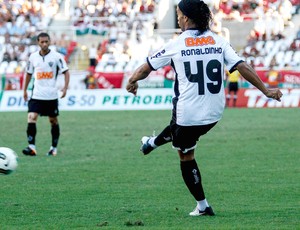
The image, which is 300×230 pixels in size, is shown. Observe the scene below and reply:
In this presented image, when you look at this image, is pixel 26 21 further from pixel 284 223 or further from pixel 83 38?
pixel 284 223

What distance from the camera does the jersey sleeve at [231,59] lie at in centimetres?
935

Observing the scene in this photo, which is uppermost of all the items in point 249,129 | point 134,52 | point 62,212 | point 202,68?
point 202,68

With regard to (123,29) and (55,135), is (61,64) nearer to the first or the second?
(55,135)

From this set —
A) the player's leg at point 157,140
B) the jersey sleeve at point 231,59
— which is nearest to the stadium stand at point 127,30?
the player's leg at point 157,140

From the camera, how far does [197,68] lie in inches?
368

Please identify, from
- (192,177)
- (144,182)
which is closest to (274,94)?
(192,177)

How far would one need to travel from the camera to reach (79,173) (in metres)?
14.6

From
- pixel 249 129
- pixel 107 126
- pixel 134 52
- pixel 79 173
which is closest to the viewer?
pixel 79 173

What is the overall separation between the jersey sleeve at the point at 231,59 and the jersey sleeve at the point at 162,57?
0.55 m

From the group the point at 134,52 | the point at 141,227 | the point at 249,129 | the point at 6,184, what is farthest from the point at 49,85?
the point at 134,52

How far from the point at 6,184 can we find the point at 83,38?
3473 cm

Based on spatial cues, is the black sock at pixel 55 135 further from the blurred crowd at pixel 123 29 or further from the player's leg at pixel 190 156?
the blurred crowd at pixel 123 29

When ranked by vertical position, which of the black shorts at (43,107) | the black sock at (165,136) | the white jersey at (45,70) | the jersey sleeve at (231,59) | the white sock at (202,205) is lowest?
the black shorts at (43,107)

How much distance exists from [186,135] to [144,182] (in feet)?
12.2
